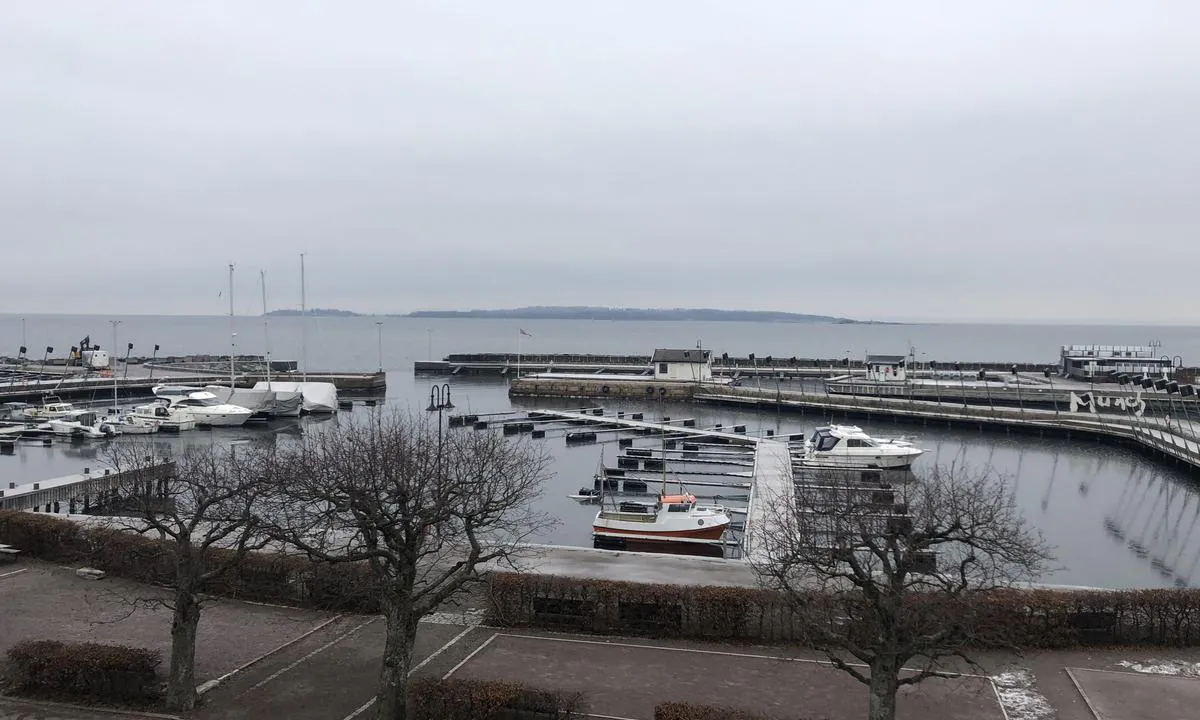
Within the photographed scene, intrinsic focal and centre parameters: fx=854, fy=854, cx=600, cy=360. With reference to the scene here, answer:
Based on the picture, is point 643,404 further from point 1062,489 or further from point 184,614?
point 184,614

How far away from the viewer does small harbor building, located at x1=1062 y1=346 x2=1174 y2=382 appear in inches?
3108

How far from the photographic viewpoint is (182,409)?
62.2 meters

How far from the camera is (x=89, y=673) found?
12.8 metres

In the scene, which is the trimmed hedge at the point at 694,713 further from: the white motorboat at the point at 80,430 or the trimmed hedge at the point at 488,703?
the white motorboat at the point at 80,430

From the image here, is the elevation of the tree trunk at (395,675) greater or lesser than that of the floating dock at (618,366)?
lesser

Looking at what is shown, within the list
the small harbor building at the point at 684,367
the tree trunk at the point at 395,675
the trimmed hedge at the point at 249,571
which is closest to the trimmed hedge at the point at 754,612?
the trimmed hedge at the point at 249,571

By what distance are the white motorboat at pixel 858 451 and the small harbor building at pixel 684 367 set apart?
129 feet

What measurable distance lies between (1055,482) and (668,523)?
27105 mm

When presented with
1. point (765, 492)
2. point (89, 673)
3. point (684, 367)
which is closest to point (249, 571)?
point (89, 673)

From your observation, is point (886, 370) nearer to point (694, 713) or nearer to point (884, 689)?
point (884, 689)

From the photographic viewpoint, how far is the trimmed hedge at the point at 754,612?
15.1 m

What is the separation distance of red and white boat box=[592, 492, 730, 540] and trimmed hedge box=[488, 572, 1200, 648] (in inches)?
482

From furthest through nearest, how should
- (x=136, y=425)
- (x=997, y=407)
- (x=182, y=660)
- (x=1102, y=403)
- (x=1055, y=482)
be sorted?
(x=997, y=407) → (x=1102, y=403) → (x=136, y=425) → (x=1055, y=482) → (x=182, y=660)

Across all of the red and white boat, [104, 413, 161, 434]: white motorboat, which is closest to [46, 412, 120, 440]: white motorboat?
[104, 413, 161, 434]: white motorboat
